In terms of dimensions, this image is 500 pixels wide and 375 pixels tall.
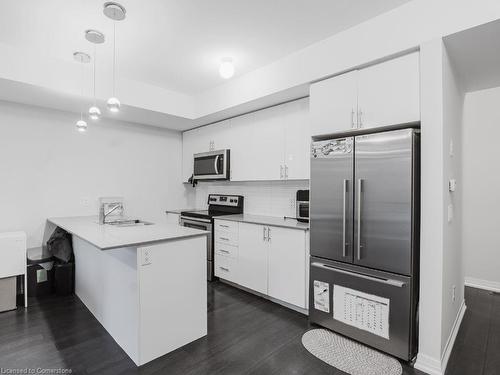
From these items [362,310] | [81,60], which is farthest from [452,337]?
[81,60]

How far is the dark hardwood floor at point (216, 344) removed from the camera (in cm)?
201

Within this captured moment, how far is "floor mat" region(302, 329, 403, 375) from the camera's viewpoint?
1992 mm

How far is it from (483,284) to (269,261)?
9.41ft

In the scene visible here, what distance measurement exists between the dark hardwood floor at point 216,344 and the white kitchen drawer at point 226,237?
74cm

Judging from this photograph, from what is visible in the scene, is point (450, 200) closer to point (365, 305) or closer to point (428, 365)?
point (365, 305)

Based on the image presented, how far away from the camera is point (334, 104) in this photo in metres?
2.52

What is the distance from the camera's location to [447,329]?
219 centimetres

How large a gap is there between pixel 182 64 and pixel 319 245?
7.80 ft

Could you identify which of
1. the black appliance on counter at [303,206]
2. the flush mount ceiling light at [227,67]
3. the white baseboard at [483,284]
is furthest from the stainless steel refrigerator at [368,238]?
the white baseboard at [483,284]

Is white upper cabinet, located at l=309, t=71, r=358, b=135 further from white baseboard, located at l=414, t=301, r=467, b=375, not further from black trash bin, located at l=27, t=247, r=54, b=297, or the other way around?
black trash bin, located at l=27, t=247, r=54, b=297

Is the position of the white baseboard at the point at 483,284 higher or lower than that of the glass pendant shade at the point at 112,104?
lower

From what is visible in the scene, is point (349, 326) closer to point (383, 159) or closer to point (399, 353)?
point (399, 353)

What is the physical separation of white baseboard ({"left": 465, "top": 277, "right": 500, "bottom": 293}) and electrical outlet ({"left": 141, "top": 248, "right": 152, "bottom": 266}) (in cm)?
406

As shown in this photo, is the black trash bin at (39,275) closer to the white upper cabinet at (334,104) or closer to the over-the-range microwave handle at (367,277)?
the over-the-range microwave handle at (367,277)
